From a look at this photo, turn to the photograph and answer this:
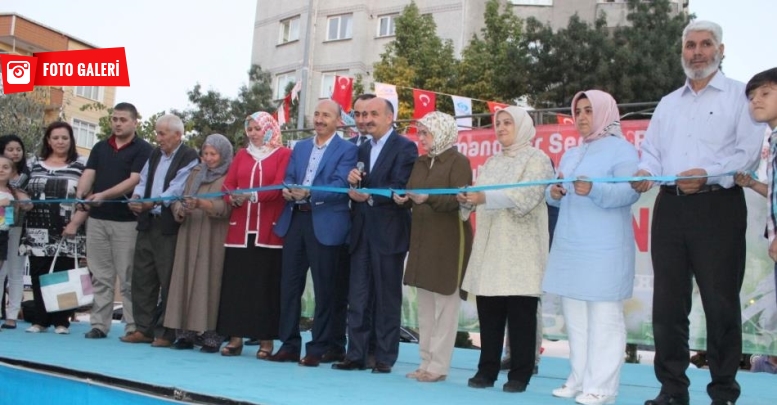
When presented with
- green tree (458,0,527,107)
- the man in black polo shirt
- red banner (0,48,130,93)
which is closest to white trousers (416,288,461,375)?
the man in black polo shirt

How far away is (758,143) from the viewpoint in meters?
3.54

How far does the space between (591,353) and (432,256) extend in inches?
39.8

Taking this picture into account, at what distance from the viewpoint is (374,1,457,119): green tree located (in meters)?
19.7

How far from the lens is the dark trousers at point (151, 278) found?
5672 millimetres

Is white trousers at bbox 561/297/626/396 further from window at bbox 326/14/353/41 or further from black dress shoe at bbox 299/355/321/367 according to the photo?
window at bbox 326/14/353/41

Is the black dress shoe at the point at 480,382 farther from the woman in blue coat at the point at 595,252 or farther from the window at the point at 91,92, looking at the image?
the window at the point at 91,92

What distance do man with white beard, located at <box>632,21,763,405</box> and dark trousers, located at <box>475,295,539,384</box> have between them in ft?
2.06

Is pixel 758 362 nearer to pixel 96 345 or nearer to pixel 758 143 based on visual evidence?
pixel 758 143

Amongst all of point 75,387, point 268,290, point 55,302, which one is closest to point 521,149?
point 268,290

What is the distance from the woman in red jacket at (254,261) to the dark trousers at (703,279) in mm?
2502

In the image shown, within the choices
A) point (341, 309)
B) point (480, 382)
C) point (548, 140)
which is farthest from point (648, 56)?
point (480, 382)

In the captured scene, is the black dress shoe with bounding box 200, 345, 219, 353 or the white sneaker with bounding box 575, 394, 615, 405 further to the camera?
the black dress shoe with bounding box 200, 345, 219, 353

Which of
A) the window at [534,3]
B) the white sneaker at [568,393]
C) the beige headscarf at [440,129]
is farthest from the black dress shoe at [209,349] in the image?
the window at [534,3]

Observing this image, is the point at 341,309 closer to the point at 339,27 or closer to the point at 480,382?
the point at 480,382
